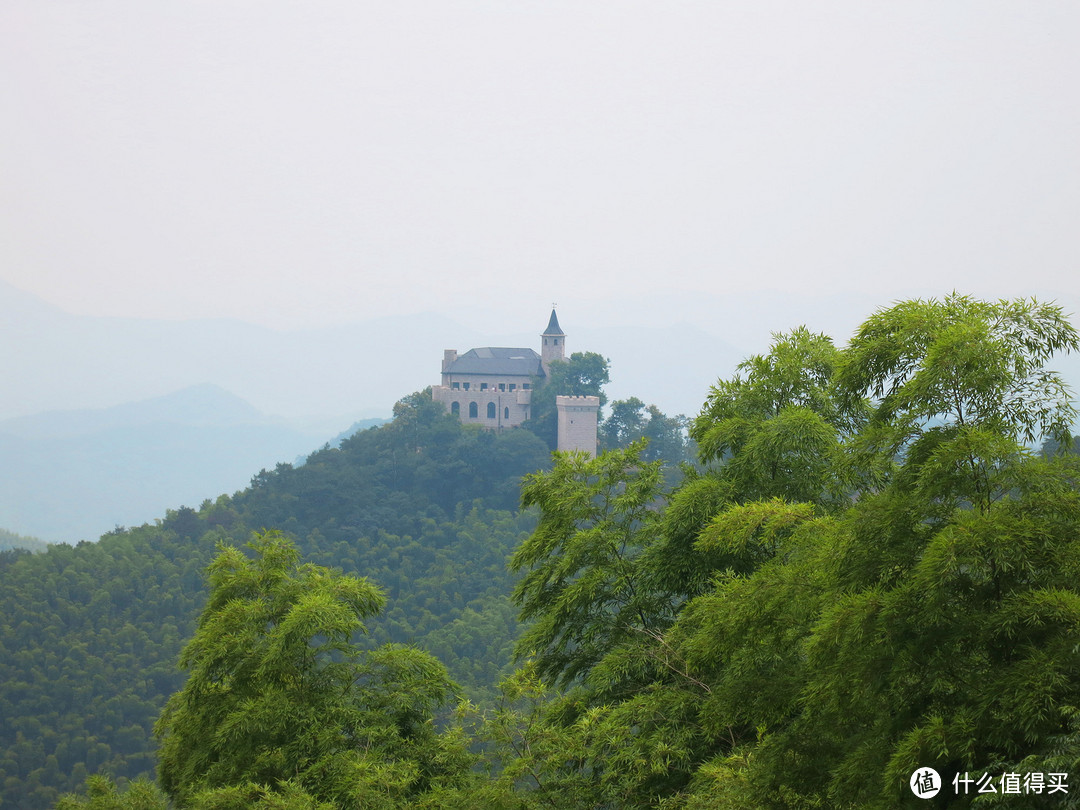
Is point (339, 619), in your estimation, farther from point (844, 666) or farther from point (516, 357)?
point (516, 357)

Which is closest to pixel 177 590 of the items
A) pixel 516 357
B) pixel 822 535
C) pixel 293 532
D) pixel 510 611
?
pixel 293 532

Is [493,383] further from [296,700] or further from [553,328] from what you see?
[296,700]

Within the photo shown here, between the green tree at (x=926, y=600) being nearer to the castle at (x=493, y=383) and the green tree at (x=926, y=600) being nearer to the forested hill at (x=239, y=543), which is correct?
the forested hill at (x=239, y=543)

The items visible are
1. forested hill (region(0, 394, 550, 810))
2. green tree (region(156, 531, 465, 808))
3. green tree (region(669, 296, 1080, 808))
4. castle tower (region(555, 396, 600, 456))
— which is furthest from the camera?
castle tower (region(555, 396, 600, 456))

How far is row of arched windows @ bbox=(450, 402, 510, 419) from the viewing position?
49544mm

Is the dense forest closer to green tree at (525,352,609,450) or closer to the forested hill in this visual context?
the forested hill

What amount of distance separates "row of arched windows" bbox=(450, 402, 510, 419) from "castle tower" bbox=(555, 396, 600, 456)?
4.14m

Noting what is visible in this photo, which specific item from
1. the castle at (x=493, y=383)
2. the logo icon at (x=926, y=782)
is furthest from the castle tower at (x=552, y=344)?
the logo icon at (x=926, y=782)

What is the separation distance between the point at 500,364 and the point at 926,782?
148 feet

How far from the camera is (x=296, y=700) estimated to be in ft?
34.1

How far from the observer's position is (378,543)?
1860 inches

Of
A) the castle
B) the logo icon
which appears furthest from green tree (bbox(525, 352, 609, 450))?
the logo icon

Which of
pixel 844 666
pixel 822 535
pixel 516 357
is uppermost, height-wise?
pixel 516 357

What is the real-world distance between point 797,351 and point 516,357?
3989 cm
